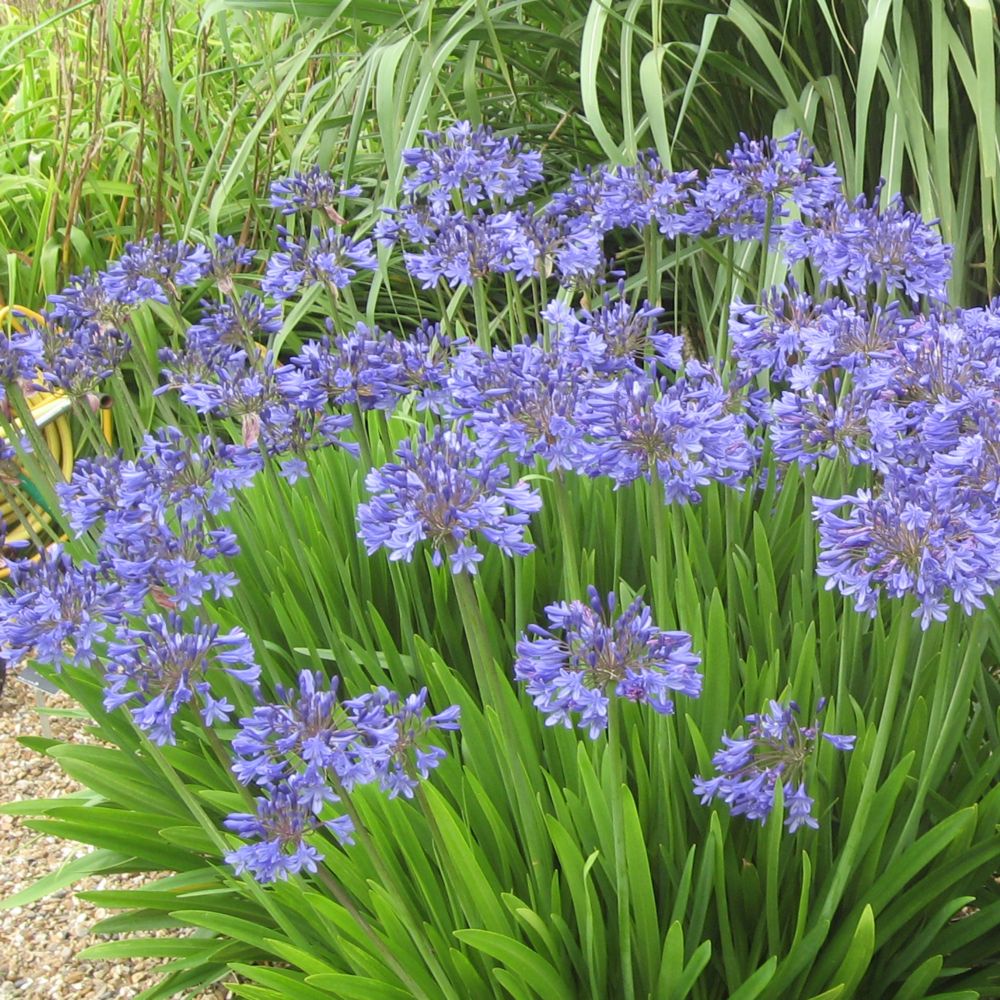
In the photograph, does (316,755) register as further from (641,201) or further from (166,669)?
(641,201)

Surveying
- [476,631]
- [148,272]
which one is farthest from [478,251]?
[476,631]

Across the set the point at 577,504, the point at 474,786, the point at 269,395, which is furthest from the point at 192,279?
the point at 474,786

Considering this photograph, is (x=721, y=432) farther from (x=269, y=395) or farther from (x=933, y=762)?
(x=269, y=395)

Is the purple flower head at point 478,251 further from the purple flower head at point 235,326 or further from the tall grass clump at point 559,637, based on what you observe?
the purple flower head at point 235,326

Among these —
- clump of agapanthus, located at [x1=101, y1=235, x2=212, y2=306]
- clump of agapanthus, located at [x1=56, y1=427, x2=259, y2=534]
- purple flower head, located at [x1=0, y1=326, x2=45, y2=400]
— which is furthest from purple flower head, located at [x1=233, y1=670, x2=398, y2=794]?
clump of agapanthus, located at [x1=101, y1=235, x2=212, y2=306]

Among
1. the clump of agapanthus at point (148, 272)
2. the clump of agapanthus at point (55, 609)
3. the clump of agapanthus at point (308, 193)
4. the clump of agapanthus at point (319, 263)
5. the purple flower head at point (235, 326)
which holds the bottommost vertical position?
the clump of agapanthus at point (55, 609)

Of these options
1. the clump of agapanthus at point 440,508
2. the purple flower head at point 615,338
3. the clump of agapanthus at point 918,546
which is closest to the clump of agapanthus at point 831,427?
the clump of agapanthus at point 918,546

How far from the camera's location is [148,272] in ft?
7.14

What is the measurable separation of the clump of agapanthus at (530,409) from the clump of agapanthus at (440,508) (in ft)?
0.44

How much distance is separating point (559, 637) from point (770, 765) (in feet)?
1.21

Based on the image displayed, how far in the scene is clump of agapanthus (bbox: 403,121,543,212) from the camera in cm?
226

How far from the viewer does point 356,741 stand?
1.24 m

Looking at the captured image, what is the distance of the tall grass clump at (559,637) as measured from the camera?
1.30 metres

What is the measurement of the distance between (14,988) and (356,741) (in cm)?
162
